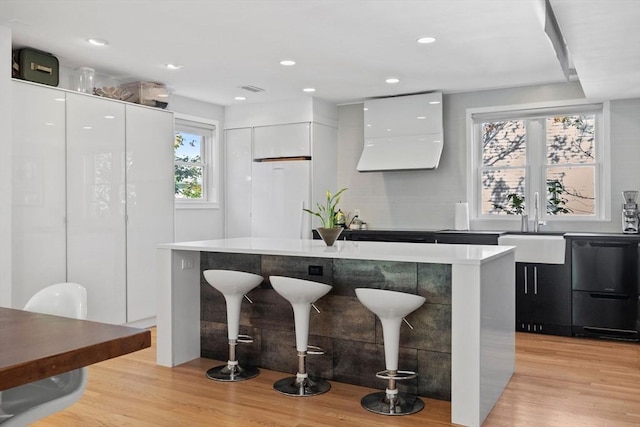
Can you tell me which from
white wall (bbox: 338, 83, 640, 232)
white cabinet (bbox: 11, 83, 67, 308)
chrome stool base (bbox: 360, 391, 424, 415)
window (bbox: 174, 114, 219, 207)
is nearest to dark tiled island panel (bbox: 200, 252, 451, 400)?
chrome stool base (bbox: 360, 391, 424, 415)

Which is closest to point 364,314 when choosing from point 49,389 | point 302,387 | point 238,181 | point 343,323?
point 343,323

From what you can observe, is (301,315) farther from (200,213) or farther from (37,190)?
(200,213)

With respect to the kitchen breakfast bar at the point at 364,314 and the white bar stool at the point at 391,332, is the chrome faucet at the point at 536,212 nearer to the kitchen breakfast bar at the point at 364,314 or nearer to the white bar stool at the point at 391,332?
the kitchen breakfast bar at the point at 364,314

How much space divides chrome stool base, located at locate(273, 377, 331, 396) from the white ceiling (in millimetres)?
2502

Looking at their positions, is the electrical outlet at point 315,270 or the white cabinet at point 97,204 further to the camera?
the white cabinet at point 97,204

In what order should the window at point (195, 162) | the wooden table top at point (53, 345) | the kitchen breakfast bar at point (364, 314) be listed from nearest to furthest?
the wooden table top at point (53, 345) → the kitchen breakfast bar at point (364, 314) → the window at point (195, 162)

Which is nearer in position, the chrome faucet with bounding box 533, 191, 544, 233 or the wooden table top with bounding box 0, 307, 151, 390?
the wooden table top with bounding box 0, 307, 151, 390

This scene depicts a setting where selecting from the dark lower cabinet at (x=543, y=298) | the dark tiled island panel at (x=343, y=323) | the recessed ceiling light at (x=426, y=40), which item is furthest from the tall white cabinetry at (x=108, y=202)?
the dark lower cabinet at (x=543, y=298)

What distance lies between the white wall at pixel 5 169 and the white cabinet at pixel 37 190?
0.15 metres

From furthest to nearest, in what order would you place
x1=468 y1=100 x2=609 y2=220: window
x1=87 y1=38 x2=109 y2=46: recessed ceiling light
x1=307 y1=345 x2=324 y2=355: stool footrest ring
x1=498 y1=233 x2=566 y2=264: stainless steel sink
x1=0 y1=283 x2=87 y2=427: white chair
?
x1=468 y1=100 x2=609 y2=220: window, x1=498 y1=233 x2=566 y2=264: stainless steel sink, x1=87 y1=38 x2=109 y2=46: recessed ceiling light, x1=307 y1=345 x2=324 y2=355: stool footrest ring, x1=0 y1=283 x2=87 y2=427: white chair

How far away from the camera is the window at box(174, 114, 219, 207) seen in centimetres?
650

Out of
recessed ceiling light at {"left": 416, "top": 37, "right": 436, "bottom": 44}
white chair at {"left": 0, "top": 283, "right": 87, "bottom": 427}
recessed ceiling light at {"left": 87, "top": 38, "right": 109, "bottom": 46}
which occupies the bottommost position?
white chair at {"left": 0, "top": 283, "right": 87, "bottom": 427}

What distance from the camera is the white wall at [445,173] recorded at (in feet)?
17.7

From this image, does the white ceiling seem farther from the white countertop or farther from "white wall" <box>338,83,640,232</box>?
the white countertop
